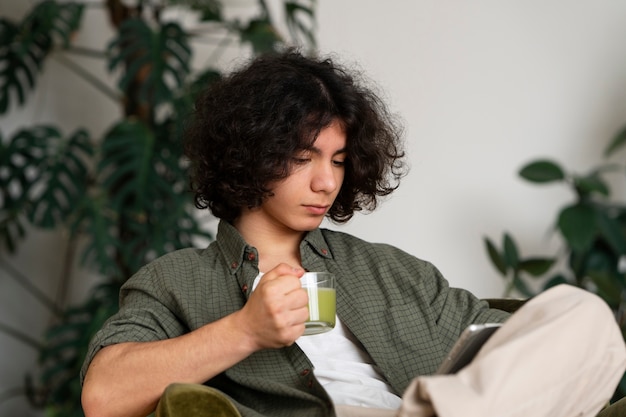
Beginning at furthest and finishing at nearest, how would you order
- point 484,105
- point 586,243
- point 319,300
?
point 484,105, point 586,243, point 319,300

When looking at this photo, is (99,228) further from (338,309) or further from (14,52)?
(338,309)

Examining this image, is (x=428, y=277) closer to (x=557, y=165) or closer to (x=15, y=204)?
(x=557, y=165)

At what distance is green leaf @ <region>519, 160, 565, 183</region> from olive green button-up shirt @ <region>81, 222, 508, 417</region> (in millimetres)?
1293

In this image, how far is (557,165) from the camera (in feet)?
9.44

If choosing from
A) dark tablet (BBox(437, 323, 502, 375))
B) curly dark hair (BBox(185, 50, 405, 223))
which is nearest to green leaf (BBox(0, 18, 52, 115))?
curly dark hair (BBox(185, 50, 405, 223))

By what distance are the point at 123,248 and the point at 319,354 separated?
1.47 meters

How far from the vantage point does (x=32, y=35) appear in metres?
2.95

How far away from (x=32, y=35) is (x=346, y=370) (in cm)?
193

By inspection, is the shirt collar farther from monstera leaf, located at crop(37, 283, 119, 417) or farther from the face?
monstera leaf, located at crop(37, 283, 119, 417)

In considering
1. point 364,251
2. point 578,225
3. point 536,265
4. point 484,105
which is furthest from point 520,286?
point 364,251

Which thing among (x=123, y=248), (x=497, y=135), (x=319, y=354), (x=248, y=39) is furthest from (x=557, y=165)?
(x=319, y=354)

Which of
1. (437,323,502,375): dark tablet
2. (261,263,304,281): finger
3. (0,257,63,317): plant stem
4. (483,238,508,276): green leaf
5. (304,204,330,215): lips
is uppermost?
(304,204,330,215): lips

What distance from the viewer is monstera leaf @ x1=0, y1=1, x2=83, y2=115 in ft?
9.54

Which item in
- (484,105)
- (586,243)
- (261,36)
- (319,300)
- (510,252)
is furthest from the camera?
(484,105)
